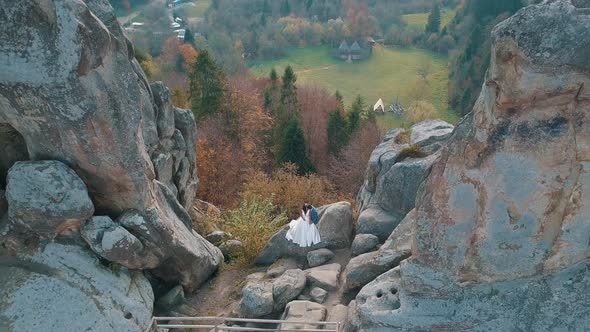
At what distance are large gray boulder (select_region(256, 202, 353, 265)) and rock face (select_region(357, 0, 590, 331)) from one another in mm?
5503

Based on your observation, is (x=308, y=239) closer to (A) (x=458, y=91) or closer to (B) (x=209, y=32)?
(A) (x=458, y=91)

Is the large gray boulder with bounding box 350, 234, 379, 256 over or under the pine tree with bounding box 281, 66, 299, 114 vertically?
over

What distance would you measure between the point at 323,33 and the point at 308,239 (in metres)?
78.1

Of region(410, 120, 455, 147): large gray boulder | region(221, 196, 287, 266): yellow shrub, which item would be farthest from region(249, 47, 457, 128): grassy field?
region(221, 196, 287, 266): yellow shrub

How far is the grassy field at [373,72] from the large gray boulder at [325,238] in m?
49.7

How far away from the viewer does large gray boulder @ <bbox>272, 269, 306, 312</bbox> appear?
53.0 ft

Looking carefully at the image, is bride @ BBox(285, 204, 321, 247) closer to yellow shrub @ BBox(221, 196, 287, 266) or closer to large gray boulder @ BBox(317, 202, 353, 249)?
large gray boulder @ BBox(317, 202, 353, 249)

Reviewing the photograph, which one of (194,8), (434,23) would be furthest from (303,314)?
(194,8)

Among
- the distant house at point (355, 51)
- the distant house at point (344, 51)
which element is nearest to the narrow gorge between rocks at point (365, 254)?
the distant house at point (344, 51)

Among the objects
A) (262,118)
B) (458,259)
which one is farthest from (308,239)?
(262,118)

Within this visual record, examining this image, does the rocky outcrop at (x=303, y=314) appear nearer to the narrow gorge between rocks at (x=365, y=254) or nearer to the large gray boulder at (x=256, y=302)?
the narrow gorge between rocks at (x=365, y=254)

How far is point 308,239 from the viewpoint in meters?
18.4

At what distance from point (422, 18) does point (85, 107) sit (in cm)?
9978

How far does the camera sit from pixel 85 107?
12.9 metres
